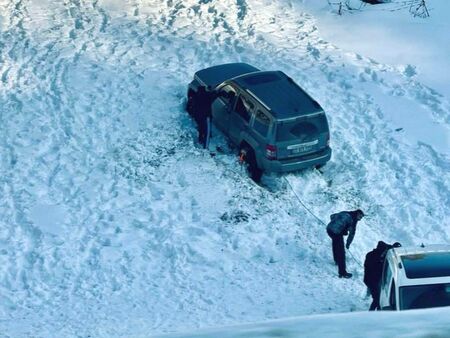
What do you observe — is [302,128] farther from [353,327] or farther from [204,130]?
[353,327]

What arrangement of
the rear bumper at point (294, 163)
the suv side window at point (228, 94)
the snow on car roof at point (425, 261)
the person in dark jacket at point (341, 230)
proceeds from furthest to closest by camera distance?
1. the suv side window at point (228, 94)
2. the rear bumper at point (294, 163)
3. the person in dark jacket at point (341, 230)
4. the snow on car roof at point (425, 261)

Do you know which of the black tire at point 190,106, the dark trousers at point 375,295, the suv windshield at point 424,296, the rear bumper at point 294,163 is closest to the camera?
the suv windshield at point 424,296

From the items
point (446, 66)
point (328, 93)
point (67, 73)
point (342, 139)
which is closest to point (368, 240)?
point (342, 139)

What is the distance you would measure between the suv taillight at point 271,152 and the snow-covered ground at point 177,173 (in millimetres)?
715

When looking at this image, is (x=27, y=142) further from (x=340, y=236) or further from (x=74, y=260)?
(x=340, y=236)

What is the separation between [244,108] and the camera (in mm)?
15672

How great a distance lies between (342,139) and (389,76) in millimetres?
2975

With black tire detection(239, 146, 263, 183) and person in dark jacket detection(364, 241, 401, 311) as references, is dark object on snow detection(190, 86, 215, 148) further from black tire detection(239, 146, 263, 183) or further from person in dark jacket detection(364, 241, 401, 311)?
person in dark jacket detection(364, 241, 401, 311)

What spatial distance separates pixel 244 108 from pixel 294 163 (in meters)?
1.50

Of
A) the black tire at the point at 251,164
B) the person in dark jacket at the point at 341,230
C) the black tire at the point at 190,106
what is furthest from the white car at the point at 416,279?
the black tire at the point at 190,106

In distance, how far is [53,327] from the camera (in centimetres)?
1211

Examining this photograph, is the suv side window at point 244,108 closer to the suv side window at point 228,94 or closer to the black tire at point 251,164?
the suv side window at point 228,94

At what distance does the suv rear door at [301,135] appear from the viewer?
14.8 m

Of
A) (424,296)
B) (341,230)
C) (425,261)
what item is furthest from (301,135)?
(424,296)
